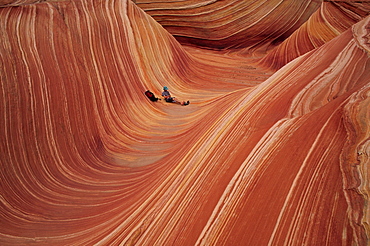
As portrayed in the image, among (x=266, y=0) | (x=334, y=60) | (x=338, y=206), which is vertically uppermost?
(x=266, y=0)

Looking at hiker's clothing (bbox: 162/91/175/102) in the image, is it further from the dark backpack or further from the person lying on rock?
the dark backpack

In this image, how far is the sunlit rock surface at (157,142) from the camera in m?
0.83

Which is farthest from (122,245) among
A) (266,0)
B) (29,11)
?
(266,0)

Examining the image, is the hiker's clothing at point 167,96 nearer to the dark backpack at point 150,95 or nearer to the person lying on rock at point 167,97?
the person lying on rock at point 167,97

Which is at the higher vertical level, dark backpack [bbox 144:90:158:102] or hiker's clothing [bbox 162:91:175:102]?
hiker's clothing [bbox 162:91:175:102]

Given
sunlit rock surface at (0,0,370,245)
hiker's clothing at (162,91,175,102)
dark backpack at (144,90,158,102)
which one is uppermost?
hiker's clothing at (162,91,175,102)

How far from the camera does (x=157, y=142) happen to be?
1660 mm

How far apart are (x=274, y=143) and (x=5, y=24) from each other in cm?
145

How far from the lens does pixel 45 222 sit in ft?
3.90

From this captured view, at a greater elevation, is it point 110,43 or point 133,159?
point 110,43

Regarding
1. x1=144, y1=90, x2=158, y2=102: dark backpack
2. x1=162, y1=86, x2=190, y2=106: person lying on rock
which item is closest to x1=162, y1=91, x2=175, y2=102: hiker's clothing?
x1=162, y1=86, x2=190, y2=106: person lying on rock

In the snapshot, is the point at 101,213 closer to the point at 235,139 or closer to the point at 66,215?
the point at 66,215

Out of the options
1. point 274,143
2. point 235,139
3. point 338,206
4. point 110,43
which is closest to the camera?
point 338,206

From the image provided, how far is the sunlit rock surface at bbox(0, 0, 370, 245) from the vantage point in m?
0.83
